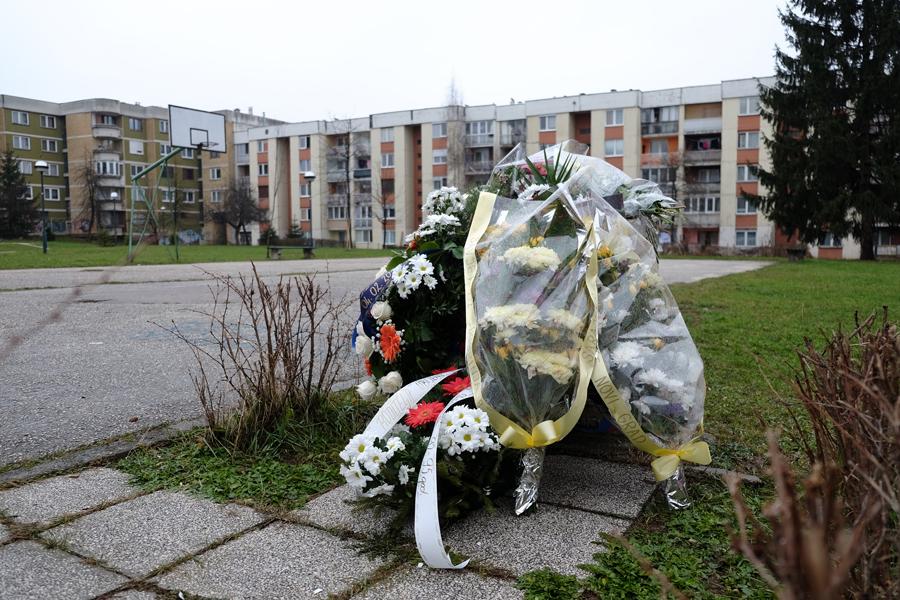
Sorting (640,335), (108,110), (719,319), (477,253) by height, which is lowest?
(719,319)

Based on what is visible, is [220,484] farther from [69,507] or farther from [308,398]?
[308,398]

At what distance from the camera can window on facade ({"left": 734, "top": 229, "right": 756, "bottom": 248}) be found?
5856 cm

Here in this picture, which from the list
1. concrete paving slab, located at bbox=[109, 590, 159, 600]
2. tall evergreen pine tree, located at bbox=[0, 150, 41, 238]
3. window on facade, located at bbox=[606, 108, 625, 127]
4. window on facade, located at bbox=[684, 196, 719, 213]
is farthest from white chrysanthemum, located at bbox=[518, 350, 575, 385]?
tall evergreen pine tree, located at bbox=[0, 150, 41, 238]

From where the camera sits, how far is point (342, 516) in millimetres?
2801

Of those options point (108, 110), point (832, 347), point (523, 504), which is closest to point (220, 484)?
point (523, 504)

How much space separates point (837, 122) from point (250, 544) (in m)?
34.1

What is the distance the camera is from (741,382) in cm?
521

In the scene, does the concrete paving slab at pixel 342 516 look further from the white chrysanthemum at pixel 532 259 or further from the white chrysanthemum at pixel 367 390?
the white chrysanthemum at pixel 532 259

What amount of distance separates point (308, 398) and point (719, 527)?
206cm

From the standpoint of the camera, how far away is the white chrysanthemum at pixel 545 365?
275 centimetres

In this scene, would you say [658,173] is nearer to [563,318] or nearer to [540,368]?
[563,318]

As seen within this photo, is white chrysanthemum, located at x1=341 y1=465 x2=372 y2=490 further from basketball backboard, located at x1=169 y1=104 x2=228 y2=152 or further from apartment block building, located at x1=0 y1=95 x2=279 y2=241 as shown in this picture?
apartment block building, located at x1=0 y1=95 x2=279 y2=241

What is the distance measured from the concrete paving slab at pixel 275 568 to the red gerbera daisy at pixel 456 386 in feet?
2.65

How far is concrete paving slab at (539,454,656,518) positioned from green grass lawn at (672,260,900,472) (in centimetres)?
47
